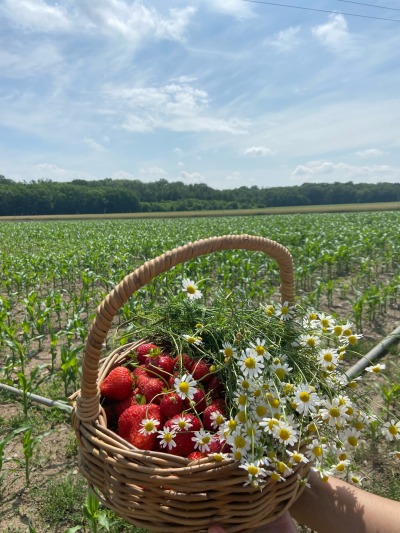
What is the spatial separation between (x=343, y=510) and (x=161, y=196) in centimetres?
9046

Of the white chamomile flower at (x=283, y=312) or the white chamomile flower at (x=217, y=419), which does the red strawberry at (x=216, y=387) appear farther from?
the white chamomile flower at (x=283, y=312)

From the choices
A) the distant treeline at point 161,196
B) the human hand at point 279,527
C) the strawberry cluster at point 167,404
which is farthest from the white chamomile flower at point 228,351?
the distant treeline at point 161,196

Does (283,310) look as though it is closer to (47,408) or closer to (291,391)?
(291,391)

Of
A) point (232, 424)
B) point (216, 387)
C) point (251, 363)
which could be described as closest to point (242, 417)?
point (232, 424)

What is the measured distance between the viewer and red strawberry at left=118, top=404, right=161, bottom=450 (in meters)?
1.30

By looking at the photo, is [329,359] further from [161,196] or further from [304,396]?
[161,196]

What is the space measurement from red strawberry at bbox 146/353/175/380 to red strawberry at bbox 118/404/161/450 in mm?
158

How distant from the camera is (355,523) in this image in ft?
4.86

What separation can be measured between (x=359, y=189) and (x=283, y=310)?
8729cm

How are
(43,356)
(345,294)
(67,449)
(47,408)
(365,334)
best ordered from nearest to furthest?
1. (67,449)
2. (47,408)
3. (43,356)
4. (365,334)
5. (345,294)

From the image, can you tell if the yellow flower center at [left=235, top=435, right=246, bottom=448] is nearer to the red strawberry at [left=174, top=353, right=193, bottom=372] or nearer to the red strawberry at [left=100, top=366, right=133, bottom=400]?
the red strawberry at [left=174, top=353, right=193, bottom=372]

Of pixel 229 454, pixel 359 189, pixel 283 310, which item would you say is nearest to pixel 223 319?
pixel 283 310

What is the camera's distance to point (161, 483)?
1140 millimetres

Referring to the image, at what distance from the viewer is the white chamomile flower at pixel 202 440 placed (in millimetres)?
1233
